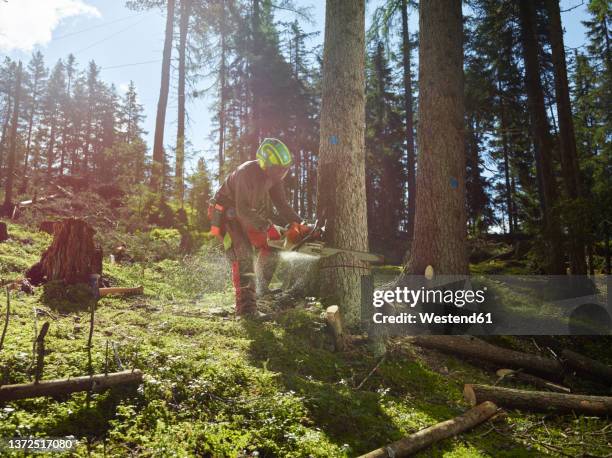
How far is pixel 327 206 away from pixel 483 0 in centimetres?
1052

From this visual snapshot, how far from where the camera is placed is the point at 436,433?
9.73 feet

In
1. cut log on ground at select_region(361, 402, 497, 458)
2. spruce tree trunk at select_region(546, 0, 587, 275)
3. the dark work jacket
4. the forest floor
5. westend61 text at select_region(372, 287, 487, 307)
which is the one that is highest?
spruce tree trunk at select_region(546, 0, 587, 275)

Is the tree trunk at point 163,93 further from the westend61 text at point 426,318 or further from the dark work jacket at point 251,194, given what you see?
the westend61 text at point 426,318

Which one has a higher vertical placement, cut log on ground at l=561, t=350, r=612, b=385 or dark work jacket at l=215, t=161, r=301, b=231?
dark work jacket at l=215, t=161, r=301, b=231

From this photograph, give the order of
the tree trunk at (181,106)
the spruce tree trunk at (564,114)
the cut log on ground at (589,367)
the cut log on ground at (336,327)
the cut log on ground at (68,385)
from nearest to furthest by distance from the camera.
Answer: the cut log on ground at (68,385) → the cut log on ground at (336,327) → the cut log on ground at (589,367) → the spruce tree trunk at (564,114) → the tree trunk at (181,106)

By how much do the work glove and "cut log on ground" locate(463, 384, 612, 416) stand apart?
9.54 feet

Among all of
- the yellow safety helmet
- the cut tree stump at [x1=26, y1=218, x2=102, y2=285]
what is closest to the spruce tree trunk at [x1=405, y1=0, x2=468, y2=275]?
the yellow safety helmet

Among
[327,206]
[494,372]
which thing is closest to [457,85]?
[327,206]

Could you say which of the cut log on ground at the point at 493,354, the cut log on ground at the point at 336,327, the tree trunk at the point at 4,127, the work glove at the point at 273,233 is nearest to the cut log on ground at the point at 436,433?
the cut log on ground at the point at 336,327

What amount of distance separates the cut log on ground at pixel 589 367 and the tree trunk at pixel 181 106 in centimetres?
1634

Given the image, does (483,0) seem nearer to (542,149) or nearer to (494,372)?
(542,149)

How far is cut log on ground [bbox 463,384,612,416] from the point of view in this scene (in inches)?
150

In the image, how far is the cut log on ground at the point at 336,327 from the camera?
14.9 ft

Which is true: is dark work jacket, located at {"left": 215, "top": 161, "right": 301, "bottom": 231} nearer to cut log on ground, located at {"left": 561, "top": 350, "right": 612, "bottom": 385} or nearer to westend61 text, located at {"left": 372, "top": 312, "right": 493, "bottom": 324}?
westend61 text, located at {"left": 372, "top": 312, "right": 493, "bottom": 324}
